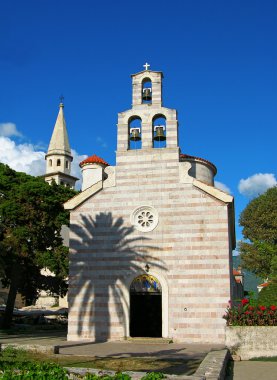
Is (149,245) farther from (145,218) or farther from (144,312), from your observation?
(144,312)

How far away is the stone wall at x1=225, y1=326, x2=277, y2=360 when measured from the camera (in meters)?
16.1

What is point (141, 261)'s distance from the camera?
22781 millimetres

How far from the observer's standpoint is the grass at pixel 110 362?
527 inches

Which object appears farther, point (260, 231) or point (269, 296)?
point (260, 231)

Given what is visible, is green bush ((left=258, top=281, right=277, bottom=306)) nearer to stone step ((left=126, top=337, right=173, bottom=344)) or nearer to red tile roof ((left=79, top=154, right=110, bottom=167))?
stone step ((left=126, top=337, right=173, bottom=344))

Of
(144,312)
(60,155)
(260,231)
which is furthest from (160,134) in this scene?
(60,155)

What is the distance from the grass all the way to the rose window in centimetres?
849

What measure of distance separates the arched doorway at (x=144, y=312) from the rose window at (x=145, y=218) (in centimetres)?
252

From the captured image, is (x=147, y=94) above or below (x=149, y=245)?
above

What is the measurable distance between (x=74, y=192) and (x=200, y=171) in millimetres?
9289

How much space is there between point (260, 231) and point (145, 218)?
33.7 m

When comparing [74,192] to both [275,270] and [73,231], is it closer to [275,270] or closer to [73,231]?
[73,231]

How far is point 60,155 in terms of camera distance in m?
71.9

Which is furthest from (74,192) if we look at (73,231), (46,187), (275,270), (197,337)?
(275,270)
